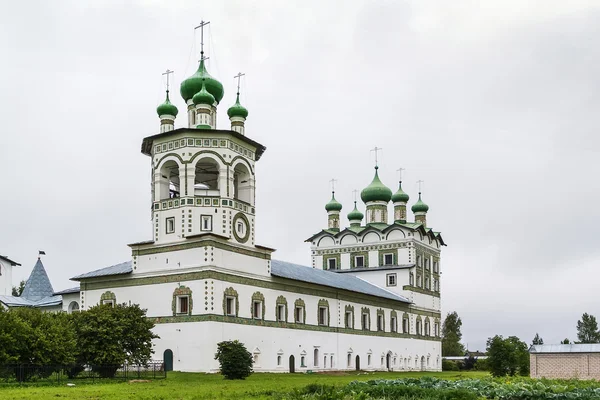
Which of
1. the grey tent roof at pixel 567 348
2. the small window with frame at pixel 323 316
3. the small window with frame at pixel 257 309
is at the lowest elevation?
the grey tent roof at pixel 567 348

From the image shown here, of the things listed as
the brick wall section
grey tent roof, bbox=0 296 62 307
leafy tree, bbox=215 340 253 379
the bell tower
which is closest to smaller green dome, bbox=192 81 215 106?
the bell tower

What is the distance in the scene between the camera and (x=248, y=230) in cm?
3653

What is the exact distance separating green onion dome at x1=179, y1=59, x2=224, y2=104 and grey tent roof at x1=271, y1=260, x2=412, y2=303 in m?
9.67

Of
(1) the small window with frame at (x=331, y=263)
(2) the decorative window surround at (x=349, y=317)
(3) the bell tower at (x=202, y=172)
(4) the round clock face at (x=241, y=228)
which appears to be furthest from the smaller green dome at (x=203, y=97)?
(1) the small window with frame at (x=331, y=263)

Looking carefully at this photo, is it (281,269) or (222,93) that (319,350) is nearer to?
(281,269)

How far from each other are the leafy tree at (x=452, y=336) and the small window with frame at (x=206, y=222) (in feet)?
183

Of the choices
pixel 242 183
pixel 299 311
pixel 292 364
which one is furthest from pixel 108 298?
pixel 299 311

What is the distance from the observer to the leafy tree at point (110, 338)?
93.6 ft

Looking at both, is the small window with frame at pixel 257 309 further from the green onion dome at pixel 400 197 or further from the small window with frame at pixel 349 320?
the green onion dome at pixel 400 197

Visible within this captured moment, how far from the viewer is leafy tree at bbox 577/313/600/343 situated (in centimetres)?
8019

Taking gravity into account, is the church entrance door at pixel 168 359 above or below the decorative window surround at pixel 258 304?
below

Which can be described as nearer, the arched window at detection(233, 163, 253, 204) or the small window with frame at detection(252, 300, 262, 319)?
the small window with frame at detection(252, 300, 262, 319)

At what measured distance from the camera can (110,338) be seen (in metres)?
28.6

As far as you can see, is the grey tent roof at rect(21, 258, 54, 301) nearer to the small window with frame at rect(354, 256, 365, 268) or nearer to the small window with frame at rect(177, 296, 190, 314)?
the small window with frame at rect(177, 296, 190, 314)
